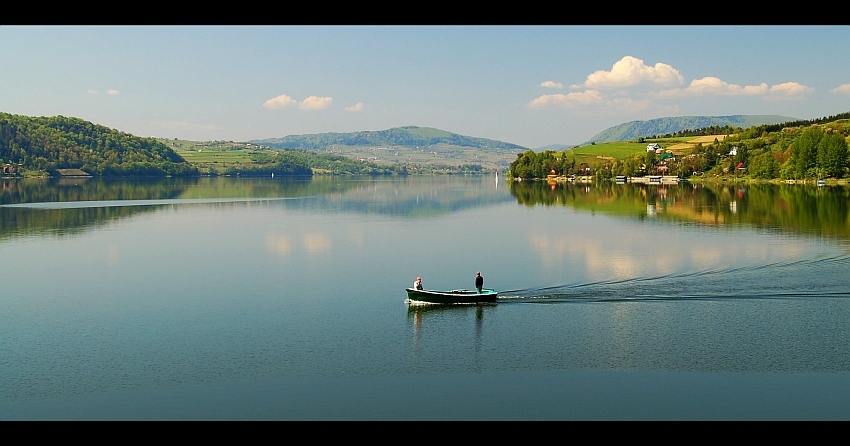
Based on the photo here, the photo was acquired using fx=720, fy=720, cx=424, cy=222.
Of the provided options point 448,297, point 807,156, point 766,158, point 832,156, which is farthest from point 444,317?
point 766,158

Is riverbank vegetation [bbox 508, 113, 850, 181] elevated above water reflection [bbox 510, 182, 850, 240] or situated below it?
above

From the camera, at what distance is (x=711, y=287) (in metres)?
37.7

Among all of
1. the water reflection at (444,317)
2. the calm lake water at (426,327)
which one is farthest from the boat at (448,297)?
the calm lake water at (426,327)

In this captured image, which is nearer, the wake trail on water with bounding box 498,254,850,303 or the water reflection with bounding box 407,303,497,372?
the water reflection with bounding box 407,303,497,372

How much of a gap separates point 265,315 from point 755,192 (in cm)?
10588

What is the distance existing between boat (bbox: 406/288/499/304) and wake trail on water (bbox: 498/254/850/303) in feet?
4.44

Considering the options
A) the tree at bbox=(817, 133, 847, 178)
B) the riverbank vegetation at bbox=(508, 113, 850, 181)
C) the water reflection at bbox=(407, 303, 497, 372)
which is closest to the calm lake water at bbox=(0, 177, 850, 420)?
the water reflection at bbox=(407, 303, 497, 372)

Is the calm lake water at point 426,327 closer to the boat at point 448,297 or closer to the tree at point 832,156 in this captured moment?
the boat at point 448,297

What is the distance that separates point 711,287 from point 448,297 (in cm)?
1445

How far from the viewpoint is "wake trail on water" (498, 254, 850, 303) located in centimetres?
3509

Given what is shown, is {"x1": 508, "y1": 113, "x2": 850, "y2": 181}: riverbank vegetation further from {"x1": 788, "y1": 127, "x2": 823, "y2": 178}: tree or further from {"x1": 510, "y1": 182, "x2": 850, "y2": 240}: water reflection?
{"x1": 510, "y1": 182, "x2": 850, "y2": 240}: water reflection

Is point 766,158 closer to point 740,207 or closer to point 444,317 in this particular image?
point 740,207

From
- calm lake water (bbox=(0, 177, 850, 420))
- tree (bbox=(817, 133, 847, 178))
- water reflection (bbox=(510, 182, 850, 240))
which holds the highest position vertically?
tree (bbox=(817, 133, 847, 178))
